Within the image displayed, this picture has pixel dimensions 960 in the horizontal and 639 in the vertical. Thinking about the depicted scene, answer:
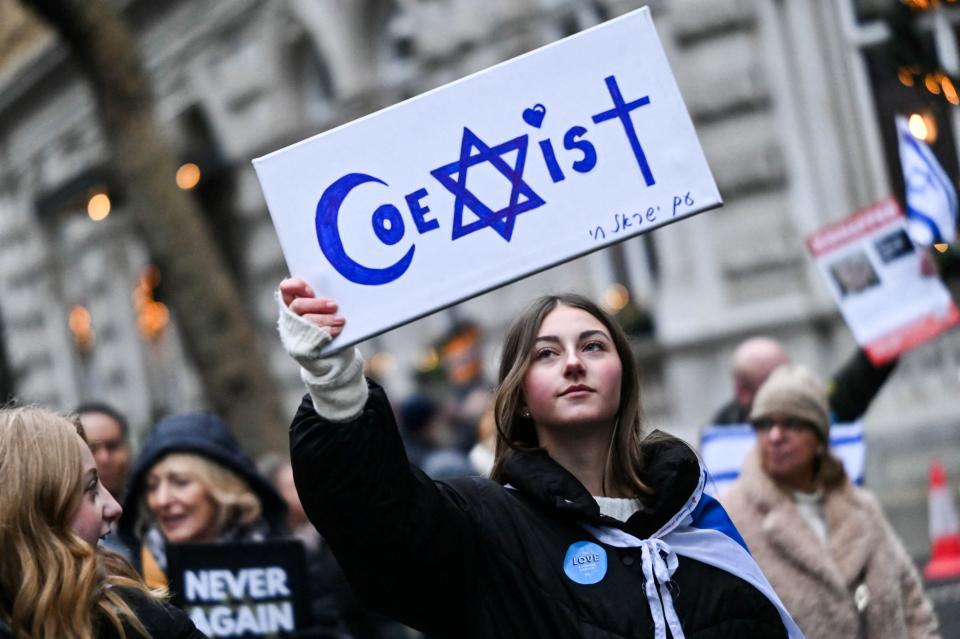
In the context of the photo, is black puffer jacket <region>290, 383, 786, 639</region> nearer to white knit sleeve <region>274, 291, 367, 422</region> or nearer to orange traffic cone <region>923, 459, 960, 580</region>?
white knit sleeve <region>274, 291, 367, 422</region>

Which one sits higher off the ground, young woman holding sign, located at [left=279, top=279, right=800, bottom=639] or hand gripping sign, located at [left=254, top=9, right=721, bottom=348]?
hand gripping sign, located at [left=254, top=9, right=721, bottom=348]

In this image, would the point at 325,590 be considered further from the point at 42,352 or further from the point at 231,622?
Answer: the point at 42,352

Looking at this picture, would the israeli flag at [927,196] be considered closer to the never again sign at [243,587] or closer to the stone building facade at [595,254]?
the stone building facade at [595,254]

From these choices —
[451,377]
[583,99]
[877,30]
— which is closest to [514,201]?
[583,99]

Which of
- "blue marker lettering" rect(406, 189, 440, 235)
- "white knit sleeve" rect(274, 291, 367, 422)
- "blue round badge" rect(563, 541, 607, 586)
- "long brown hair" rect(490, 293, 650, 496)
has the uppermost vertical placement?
"blue marker lettering" rect(406, 189, 440, 235)

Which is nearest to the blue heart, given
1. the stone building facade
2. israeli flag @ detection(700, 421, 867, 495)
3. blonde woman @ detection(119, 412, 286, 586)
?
blonde woman @ detection(119, 412, 286, 586)

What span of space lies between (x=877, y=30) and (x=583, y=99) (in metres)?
9.04

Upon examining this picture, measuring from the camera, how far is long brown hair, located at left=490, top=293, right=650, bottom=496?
353cm

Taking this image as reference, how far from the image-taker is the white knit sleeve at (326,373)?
10.2 feet

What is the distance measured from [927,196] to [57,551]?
4391 mm

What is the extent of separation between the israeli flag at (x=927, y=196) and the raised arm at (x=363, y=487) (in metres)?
3.82

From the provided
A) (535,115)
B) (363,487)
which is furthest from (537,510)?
(535,115)

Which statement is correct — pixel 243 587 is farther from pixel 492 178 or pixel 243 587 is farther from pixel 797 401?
pixel 492 178

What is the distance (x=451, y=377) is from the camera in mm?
14844
